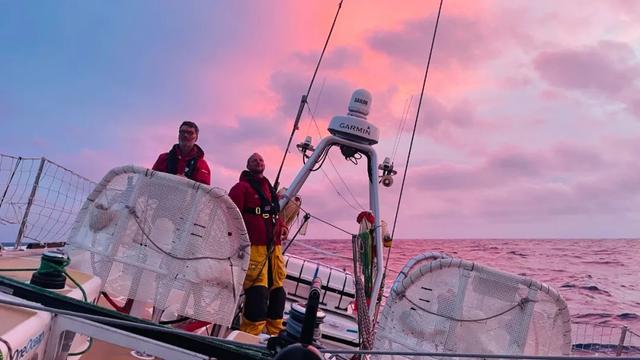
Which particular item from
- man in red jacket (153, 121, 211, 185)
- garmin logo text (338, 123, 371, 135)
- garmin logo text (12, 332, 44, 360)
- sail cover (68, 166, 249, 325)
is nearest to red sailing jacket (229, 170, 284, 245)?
man in red jacket (153, 121, 211, 185)

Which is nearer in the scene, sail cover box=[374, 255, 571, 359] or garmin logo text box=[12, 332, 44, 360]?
garmin logo text box=[12, 332, 44, 360]

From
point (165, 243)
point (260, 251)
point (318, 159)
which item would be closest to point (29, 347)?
point (165, 243)

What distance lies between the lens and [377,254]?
24.7 feet

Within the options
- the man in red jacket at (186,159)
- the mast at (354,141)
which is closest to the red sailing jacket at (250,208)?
the man in red jacket at (186,159)

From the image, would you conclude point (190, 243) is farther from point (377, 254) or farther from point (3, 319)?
point (377, 254)

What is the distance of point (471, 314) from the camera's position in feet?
15.1

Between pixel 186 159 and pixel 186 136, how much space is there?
0.25 meters

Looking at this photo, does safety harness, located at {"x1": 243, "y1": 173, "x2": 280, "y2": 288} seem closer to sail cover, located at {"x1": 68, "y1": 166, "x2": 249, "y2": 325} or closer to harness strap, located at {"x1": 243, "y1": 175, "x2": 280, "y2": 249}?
harness strap, located at {"x1": 243, "y1": 175, "x2": 280, "y2": 249}

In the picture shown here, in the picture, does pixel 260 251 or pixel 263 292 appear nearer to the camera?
pixel 263 292

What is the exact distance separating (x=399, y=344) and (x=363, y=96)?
4.57 metres

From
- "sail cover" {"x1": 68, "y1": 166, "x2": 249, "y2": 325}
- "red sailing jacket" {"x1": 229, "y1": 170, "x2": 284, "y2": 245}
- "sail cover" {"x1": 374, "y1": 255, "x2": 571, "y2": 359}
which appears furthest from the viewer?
"red sailing jacket" {"x1": 229, "y1": 170, "x2": 284, "y2": 245}

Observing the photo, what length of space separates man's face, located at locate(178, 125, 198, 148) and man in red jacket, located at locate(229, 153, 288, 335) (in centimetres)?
75

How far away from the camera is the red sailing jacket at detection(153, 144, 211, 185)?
571 cm

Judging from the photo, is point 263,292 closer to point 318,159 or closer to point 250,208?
point 250,208
